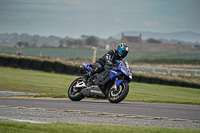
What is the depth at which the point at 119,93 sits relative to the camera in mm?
10148

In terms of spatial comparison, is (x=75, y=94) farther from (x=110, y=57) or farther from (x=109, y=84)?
(x=110, y=57)

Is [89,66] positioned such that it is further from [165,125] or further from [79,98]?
[165,125]

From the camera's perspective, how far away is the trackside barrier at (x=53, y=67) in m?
29.8

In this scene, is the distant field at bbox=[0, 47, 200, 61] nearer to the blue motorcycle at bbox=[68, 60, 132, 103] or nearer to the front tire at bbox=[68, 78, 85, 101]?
the front tire at bbox=[68, 78, 85, 101]

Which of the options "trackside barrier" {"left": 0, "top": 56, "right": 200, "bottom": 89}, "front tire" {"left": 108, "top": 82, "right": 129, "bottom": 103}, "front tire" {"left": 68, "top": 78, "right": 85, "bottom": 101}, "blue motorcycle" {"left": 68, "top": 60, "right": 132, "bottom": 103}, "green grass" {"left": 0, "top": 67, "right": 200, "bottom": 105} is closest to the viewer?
"front tire" {"left": 108, "top": 82, "right": 129, "bottom": 103}

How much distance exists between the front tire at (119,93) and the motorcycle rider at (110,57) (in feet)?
2.83

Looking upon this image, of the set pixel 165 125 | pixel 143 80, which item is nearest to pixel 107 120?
pixel 165 125

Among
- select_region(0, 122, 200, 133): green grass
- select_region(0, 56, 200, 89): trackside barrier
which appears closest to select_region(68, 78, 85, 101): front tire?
select_region(0, 122, 200, 133): green grass

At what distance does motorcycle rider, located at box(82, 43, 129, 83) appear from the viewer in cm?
1082

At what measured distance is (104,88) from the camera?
1070 centimetres

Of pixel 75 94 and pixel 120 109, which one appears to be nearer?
pixel 120 109

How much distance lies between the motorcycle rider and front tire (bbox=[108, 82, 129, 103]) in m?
0.86

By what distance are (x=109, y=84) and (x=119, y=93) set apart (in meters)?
0.66

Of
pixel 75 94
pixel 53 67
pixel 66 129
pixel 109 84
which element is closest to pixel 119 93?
pixel 109 84
